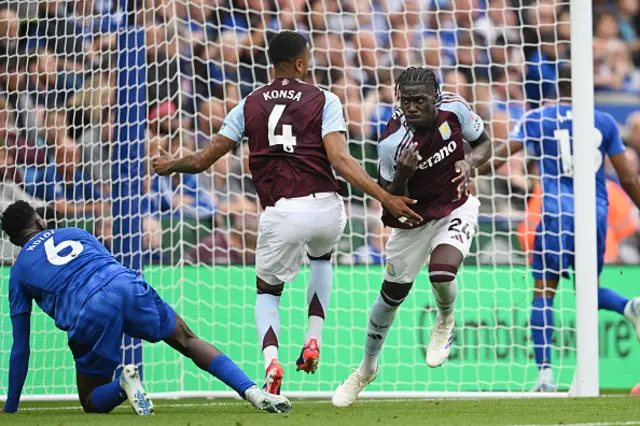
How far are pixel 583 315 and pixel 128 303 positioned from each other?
344cm

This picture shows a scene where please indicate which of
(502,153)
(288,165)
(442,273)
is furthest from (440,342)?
(502,153)

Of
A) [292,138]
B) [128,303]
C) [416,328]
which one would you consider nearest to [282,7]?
[416,328]

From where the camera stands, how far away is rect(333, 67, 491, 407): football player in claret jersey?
261 inches

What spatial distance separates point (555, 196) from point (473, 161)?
2512 millimetres

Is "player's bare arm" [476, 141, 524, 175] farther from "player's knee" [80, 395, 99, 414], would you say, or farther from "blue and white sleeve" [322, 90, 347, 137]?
"player's knee" [80, 395, 99, 414]

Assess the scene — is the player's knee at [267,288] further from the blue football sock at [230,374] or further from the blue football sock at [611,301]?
the blue football sock at [611,301]

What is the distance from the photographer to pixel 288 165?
22.4 feet

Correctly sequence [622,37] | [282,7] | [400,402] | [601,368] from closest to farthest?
1. [400,402]
2. [601,368]
3. [282,7]
4. [622,37]

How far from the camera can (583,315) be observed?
321 inches

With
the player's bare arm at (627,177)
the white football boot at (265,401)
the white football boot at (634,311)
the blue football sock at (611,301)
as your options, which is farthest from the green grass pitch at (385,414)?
the player's bare arm at (627,177)

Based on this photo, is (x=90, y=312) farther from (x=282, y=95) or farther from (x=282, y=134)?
(x=282, y=95)

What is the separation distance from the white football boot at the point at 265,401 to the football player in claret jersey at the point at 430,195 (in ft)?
4.07

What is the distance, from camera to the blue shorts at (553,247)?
9047 mm

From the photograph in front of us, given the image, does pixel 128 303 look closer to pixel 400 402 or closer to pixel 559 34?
pixel 400 402
